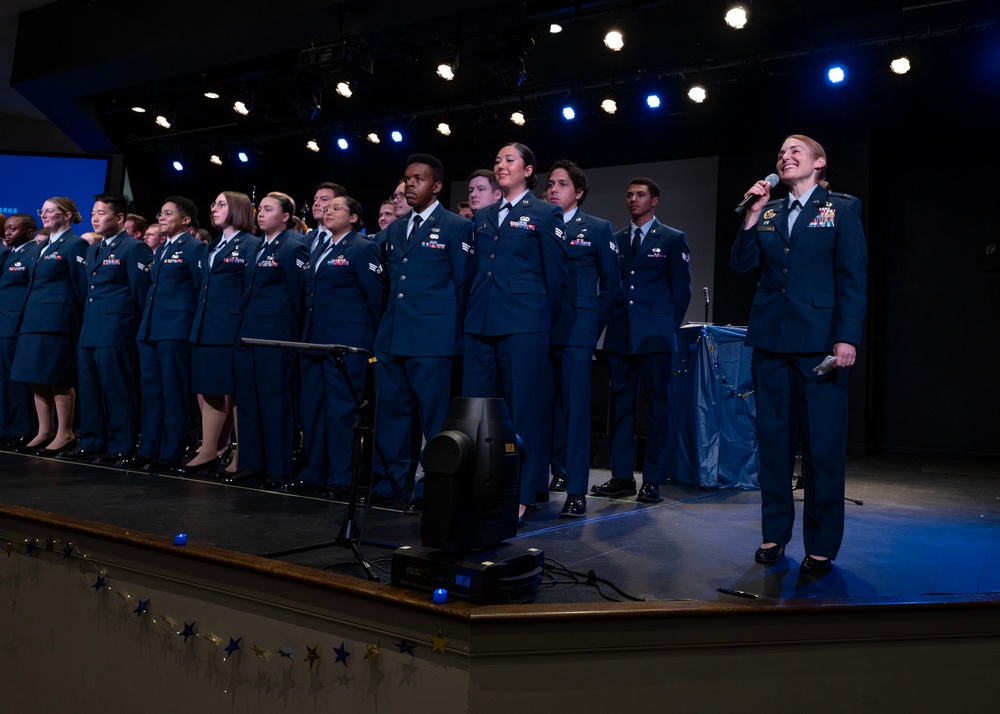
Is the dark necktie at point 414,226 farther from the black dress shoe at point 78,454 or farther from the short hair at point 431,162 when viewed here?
the black dress shoe at point 78,454

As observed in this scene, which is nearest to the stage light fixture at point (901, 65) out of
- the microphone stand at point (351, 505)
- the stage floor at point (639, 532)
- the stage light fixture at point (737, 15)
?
the stage light fixture at point (737, 15)

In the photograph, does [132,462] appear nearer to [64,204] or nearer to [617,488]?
[64,204]

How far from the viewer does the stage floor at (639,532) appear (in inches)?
103

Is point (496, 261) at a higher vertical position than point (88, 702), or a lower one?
higher

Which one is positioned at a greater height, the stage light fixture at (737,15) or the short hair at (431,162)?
the stage light fixture at (737,15)

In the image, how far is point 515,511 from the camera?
229cm

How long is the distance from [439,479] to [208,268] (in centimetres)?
307

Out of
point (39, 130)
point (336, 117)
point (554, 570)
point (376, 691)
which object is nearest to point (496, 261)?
point (554, 570)

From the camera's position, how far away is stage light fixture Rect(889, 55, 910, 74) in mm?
6637

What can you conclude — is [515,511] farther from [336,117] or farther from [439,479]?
[336,117]

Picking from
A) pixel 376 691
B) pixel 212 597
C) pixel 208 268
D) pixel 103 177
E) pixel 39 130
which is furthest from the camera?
pixel 39 130

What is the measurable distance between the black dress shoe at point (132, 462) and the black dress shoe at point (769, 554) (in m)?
3.48

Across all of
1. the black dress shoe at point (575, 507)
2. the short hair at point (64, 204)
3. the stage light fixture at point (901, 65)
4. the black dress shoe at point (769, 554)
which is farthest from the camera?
the stage light fixture at point (901, 65)

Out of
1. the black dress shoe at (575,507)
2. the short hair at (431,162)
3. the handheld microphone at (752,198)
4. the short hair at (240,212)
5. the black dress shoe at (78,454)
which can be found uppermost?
the short hair at (431,162)
